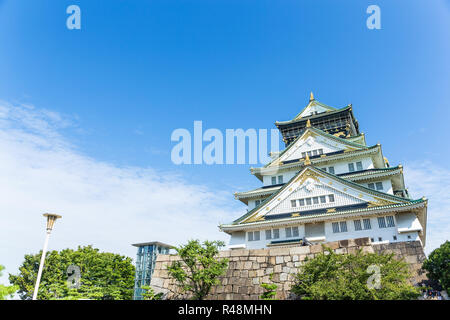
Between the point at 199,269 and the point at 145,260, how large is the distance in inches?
668

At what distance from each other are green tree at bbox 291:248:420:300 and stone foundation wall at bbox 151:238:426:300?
1.01 meters

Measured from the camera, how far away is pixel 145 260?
2881 cm

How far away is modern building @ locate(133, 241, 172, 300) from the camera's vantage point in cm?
2798

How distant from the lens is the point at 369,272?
10750 mm

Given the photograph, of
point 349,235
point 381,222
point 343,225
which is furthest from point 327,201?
point 381,222

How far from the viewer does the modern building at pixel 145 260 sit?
91.8ft

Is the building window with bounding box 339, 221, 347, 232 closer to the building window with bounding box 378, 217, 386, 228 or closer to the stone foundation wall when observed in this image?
the building window with bounding box 378, 217, 386, 228

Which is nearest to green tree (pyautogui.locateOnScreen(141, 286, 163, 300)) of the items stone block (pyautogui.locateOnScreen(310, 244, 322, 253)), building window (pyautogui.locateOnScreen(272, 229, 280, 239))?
stone block (pyautogui.locateOnScreen(310, 244, 322, 253))

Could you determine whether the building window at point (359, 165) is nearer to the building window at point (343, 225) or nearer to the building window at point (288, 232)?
the building window at point (343, 225)

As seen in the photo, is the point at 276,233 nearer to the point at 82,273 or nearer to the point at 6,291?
the point at 6,291

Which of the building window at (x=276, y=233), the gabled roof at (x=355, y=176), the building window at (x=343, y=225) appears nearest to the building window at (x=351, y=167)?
the gabled roof at (x=355, y=176)
